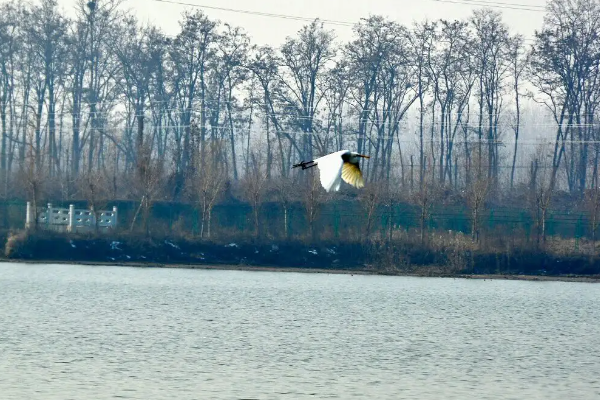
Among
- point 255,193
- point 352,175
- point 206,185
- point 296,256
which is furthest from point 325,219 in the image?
point 352,175

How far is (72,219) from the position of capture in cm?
5797

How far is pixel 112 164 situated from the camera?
3310 inches

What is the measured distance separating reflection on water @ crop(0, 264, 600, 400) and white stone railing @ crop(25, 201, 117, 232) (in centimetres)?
1186

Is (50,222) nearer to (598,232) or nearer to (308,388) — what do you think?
(598,232)

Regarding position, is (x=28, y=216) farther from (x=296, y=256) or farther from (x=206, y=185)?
(x=296, y=256)

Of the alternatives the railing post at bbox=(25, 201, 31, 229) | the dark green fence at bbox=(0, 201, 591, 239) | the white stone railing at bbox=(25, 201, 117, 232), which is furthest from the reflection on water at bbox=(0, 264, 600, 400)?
the dark green fence at bbox=(0, 201, 591, 239)

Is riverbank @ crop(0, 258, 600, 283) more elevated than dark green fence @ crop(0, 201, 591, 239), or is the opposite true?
dark green fence @ crop(0, 201, 591, 239)

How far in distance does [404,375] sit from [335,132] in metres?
56.1

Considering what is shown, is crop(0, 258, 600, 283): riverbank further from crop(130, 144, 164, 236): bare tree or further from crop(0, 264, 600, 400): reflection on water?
crop(130, 144, 164, 236): bare tree

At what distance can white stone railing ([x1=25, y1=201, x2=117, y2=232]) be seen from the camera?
5762 cm

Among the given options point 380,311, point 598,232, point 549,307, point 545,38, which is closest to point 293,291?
point 380,311

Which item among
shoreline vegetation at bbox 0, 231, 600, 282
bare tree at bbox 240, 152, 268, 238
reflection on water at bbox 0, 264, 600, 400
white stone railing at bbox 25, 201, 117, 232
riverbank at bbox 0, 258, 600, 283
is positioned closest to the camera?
reflection on water at bbox 0, 264, 600, 400

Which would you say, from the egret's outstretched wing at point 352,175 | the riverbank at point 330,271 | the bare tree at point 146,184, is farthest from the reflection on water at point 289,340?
the bare tree at point 146,184

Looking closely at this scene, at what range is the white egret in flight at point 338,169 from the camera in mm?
15102
